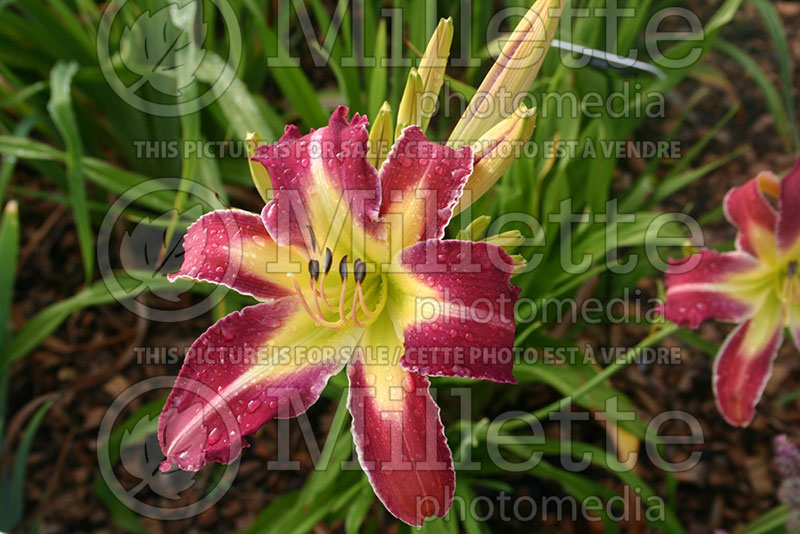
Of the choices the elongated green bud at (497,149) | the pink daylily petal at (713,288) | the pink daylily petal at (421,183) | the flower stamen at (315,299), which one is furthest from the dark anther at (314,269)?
the pink daylily petal at (713,288)

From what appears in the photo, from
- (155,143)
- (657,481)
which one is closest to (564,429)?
(657,481)

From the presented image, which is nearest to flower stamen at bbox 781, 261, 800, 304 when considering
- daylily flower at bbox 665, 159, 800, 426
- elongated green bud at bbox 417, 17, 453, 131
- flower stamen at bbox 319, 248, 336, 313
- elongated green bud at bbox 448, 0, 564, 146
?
daylily flower at bbox 665, 159, 800, 426

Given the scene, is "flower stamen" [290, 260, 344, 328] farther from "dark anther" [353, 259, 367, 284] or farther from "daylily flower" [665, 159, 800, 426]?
"daylily flower" [665, 159, 800, 426]

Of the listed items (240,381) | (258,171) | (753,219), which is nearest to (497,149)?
(258,171)

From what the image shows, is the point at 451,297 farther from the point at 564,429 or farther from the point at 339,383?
the point at 564,429

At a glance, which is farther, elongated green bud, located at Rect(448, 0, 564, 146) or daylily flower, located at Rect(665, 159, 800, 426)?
daylily flower, located at Rect(665, 159, 800, 426)

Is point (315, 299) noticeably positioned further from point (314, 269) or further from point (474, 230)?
point (474, 230)
